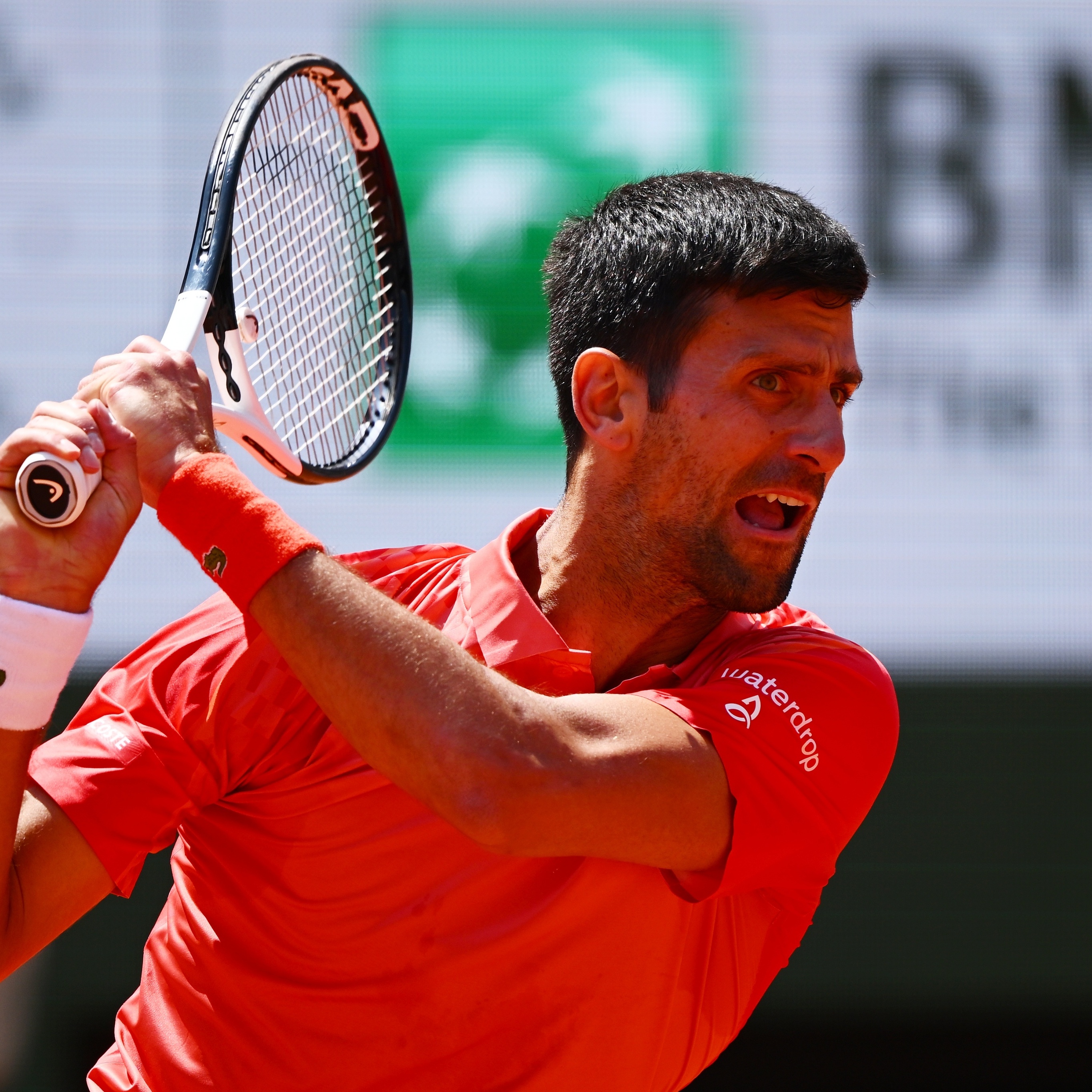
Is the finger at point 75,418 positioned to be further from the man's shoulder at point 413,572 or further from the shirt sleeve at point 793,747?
the shirt sleeve at point 793,747

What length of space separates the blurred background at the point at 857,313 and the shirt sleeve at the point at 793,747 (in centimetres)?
242

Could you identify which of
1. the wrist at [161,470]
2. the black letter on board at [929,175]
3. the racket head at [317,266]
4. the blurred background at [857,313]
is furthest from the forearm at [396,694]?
the black letter on board at [929,175]

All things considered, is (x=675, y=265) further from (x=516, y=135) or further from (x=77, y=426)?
(x=516, y=135)

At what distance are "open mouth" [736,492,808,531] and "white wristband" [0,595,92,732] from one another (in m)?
0.90

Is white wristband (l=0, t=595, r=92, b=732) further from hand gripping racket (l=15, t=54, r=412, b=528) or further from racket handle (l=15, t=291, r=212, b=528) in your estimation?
hand gripping racket (l=15, t=54, r=412, b=528)

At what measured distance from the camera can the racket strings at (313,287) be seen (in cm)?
229

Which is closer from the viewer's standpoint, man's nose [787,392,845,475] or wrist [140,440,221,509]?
wrist [140,440,221,509]

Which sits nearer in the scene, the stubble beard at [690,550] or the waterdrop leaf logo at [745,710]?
the waterdrop leaf logo at [745,710]

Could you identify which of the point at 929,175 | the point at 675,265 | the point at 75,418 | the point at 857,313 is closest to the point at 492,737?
the point at 75,418

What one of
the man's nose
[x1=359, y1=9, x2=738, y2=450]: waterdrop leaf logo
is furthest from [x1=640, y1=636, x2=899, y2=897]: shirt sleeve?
[x1=359, y1=9, x2=738, y2=450]: waterdrop leaf logo

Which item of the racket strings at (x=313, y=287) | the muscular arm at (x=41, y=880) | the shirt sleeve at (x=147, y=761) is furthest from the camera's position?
the racket strings at (x=313, y=287)

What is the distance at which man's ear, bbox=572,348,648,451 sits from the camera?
2.13 meters

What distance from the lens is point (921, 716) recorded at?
15.7 feet

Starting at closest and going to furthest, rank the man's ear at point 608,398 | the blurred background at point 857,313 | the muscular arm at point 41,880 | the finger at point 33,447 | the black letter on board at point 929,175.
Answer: the finger at point 33,447 → the muscular arm at point 41,880 → the man's ear at point 608,398 → the blurred background at point 857,313 → the black letter on board at point 929,175
